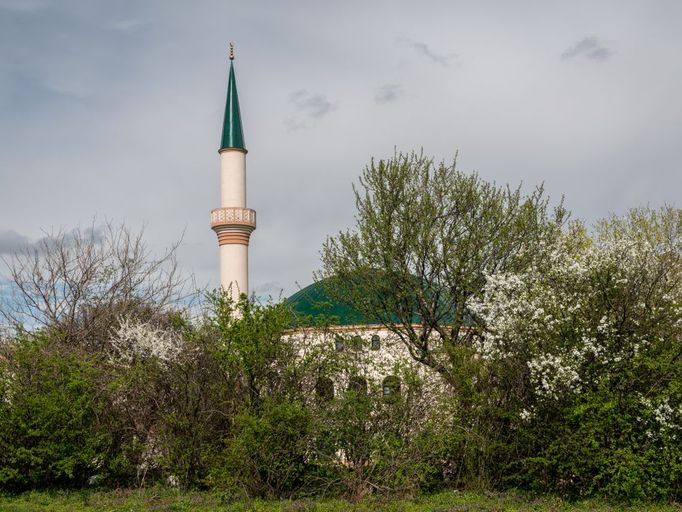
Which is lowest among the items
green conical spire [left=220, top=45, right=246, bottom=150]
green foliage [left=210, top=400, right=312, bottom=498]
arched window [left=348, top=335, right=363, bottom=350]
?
green foliage [left=210, top=400, right=312, bottom=498]

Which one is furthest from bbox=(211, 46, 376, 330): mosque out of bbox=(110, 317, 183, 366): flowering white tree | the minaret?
bbox=(110, 317, 183, 366): flowering white tree

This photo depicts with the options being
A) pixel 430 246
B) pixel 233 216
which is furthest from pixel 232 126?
A: pixel 430 246

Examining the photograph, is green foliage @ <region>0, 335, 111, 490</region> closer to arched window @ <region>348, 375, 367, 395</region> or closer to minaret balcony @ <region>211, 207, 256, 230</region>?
arched window @ <region>348, 375, 367, 395</region>

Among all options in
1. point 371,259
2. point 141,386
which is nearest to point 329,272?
point 371,259

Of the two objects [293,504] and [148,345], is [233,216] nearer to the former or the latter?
[148,345]

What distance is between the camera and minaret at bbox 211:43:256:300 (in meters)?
28.7

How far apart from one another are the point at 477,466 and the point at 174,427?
547cm

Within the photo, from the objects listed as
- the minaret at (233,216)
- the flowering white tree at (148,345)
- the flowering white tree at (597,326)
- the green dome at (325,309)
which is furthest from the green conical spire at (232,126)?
the flowering white tree at (597,326)

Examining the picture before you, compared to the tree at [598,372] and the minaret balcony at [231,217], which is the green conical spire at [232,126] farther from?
the tree at [598,372]

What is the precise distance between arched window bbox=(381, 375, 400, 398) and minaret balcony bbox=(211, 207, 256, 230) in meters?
14.5

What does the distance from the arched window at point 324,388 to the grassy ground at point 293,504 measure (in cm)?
192

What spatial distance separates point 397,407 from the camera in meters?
14.7

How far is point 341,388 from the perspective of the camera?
15.0 m

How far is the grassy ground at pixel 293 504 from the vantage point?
13055 mm
